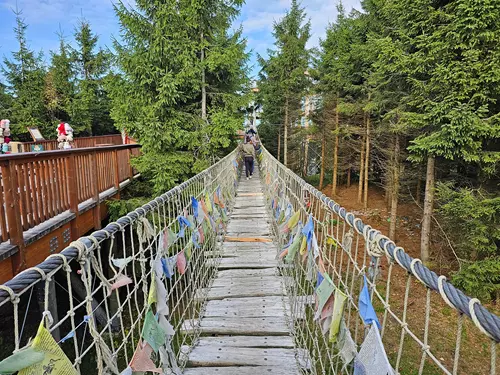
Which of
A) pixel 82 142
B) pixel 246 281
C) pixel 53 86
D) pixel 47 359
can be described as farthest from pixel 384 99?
pixel 53 86

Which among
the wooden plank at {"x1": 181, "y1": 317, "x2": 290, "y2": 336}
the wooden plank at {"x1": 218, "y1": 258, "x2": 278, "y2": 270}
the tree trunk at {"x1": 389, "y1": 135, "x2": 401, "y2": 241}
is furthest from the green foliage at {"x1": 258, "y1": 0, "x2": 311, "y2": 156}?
the wooden plank at {"x1": 181, "y1": 317, "x2": 290, "y2": 336}

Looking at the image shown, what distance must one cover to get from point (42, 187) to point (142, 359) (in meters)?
3.20

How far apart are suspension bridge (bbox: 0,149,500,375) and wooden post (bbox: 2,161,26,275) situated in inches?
24.7

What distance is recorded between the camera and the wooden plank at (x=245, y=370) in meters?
2.08

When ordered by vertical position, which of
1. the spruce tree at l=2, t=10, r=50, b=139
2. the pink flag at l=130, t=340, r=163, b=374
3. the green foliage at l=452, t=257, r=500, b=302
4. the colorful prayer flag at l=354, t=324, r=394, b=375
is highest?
the spruce tree at l=2, t=10, r=50, b=139

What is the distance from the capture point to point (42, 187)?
3633 millimetres

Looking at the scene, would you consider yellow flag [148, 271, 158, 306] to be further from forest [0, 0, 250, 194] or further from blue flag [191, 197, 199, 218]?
A: forest [0, 0, 250, 194]

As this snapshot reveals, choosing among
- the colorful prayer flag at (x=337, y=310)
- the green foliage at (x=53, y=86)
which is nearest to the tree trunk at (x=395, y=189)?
the colorful prayer flag at (x=337, y=310)

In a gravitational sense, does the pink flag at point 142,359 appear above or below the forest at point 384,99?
below

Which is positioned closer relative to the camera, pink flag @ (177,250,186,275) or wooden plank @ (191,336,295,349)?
pink flag @ (177,250,186,275)

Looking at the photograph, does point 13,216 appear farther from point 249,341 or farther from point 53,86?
point 53,86

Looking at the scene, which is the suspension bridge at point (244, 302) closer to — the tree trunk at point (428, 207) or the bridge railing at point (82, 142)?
the tree trunk at point (428, 207)

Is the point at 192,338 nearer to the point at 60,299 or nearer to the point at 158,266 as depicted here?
the point at 158,266

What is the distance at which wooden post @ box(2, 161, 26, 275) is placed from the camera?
2949 millimetres
